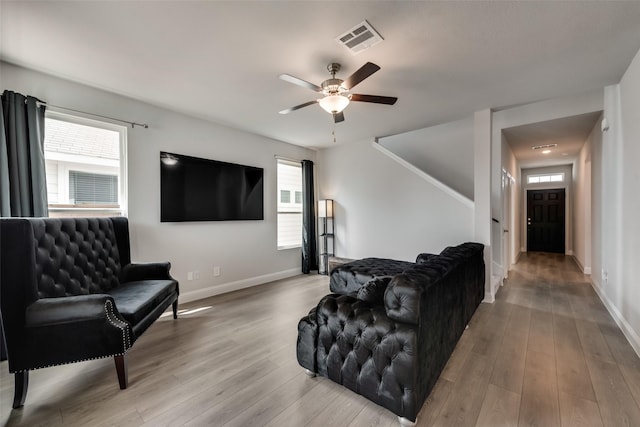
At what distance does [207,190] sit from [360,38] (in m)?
2.87

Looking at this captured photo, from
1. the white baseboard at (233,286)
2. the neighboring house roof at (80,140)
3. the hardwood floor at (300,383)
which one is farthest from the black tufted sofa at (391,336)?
the neighboring house roof at (80,140)

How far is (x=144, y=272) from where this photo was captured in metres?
2.87

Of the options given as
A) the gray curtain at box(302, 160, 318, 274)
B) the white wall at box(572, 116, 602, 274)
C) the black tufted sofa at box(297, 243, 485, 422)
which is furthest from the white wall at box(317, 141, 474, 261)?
the white wall at box(572, 116, 602, 274)

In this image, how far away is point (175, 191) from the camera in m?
3.54

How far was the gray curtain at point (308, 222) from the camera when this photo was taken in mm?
5238

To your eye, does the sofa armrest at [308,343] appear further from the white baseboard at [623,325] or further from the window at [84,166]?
the white baseboard at [623,325]

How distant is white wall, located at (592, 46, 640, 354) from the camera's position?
2373 millimetres

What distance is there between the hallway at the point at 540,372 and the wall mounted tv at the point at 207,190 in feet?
11.2

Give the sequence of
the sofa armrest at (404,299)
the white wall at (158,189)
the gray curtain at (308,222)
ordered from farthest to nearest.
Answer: the gray curtain at (308,222) < the white wall at (158,189) < the sofa armrest at (404,299)

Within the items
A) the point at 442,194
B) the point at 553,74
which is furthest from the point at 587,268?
the point at 553,74

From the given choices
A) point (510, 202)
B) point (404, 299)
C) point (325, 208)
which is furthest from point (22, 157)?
point (510, 202)

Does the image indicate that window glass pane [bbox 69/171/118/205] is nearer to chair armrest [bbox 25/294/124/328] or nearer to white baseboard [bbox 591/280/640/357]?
chair armrest [bbox 25/294/124/328]

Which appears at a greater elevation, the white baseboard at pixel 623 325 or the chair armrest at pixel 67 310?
the chair armrest at pixel 67 310

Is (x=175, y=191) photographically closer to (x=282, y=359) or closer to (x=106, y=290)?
(x=106, y=290)
